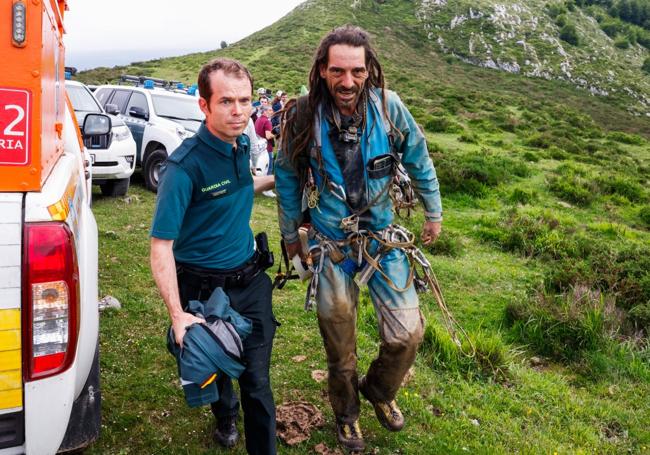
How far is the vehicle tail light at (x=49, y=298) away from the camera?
1.96m

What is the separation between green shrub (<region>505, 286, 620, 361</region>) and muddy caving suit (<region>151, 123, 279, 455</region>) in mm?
3120

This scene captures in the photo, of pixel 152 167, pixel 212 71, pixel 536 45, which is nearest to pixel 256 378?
pixel 212 71

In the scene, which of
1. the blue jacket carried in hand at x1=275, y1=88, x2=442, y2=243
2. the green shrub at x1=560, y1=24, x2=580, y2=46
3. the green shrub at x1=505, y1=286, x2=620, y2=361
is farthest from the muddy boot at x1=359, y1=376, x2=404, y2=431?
the green shrub at x1=560, y1=24, x2=580, y2=46

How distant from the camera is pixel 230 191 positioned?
2893mm

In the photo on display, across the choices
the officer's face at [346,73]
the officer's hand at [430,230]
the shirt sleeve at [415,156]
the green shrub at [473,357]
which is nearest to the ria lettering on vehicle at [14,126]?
the officer's face at [346,73]

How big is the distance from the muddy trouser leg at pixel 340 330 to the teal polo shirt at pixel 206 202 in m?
0.52

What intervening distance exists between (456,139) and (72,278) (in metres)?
17.3

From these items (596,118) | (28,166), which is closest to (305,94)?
(28,166)

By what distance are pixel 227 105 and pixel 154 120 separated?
27.3ft

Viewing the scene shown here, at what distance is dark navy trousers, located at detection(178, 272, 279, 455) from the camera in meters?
2.81

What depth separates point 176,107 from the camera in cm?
1111

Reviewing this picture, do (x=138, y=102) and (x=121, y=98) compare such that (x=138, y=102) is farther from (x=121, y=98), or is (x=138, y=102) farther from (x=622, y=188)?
(x=622, y=188)

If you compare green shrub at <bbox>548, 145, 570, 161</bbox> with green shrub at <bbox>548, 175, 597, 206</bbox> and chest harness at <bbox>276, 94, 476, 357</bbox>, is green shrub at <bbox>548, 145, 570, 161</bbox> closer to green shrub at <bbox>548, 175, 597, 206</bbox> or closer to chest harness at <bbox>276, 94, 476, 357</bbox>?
green shrub at <bbox>548, 175, 597, 206</bbox>

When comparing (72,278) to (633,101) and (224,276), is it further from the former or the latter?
(633,101)
